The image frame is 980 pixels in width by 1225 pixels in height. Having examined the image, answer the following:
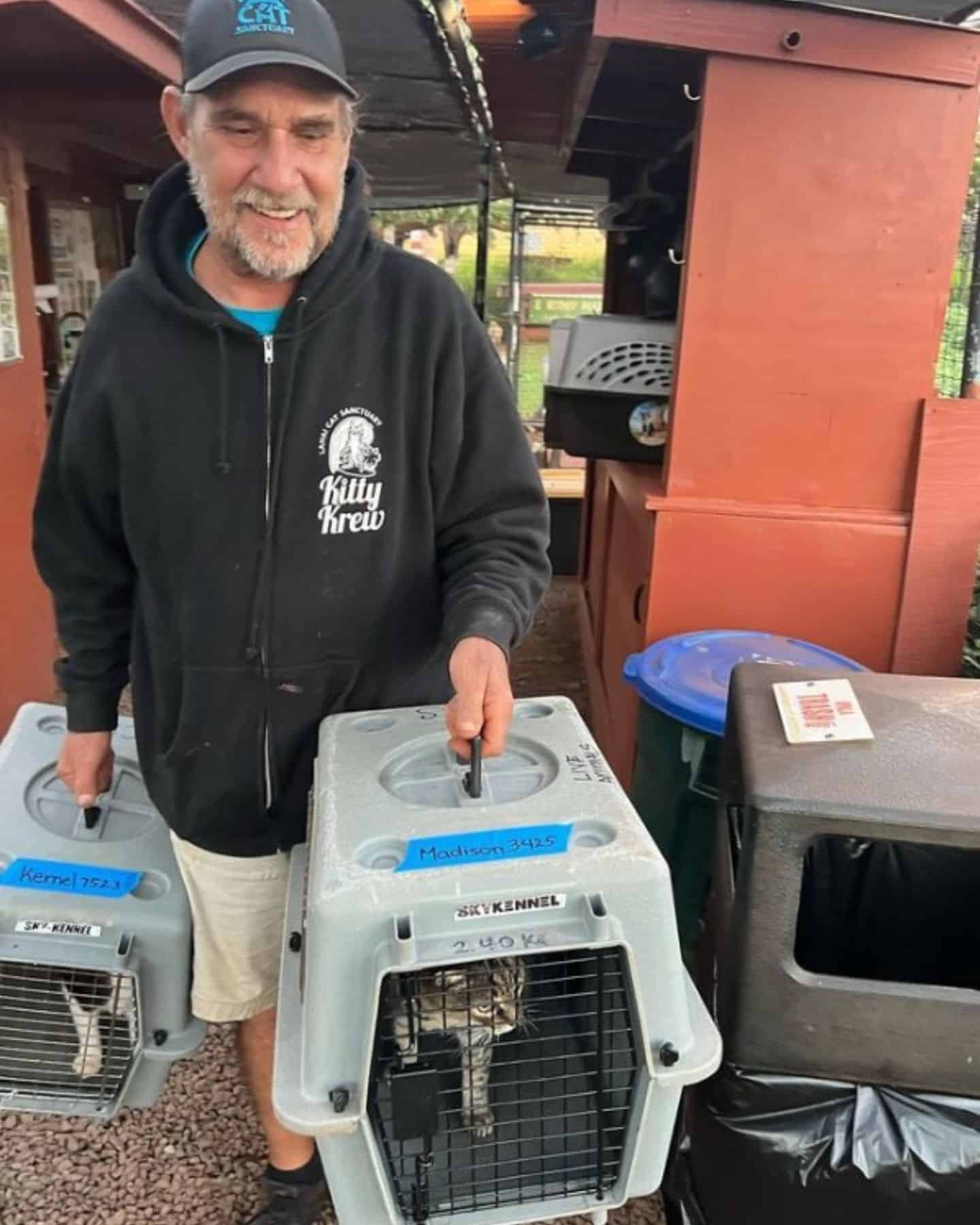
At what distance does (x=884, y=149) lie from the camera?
2.42 metres

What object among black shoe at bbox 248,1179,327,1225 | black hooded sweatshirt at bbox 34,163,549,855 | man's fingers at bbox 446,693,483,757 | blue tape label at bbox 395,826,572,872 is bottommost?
black shoe at bbox 248,1179,327,1225

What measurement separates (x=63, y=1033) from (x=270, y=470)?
0.98 meters

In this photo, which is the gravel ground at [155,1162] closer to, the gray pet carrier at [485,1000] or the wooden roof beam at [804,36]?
the gray pet carrier at [485,1000]

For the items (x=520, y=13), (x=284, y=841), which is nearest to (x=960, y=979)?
(x=284, y=841)

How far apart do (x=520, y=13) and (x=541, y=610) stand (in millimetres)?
3144

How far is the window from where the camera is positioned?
136 inches

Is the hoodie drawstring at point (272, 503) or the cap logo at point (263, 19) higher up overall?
the cap logo at point (263, 19)

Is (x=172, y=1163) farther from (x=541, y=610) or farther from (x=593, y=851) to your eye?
(x=541, y=610)

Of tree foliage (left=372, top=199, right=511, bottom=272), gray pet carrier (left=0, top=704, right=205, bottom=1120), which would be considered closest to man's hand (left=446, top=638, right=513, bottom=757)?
gray pet carrier (left=0, top=704, right=205, bottom=1120)

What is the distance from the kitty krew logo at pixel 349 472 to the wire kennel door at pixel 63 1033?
2.64 feet

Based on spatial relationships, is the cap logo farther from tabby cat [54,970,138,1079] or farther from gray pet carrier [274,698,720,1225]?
tabby cat [54,970,138,1079]

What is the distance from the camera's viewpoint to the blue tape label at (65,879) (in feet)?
5.44

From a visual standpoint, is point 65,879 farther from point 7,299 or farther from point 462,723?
point 7,299

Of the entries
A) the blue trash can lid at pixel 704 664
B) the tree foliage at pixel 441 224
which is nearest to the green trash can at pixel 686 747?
the blue trash can lid at pixel 704 664
